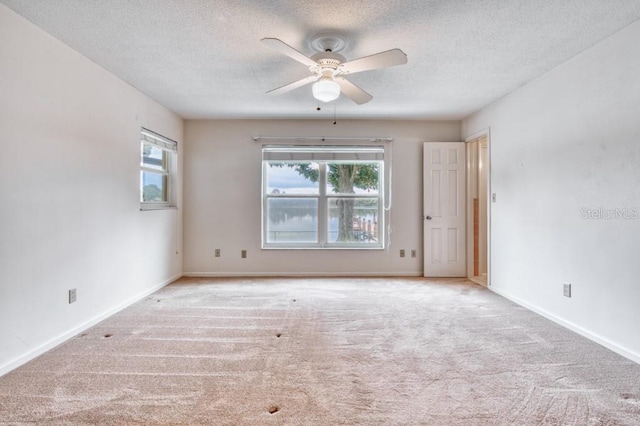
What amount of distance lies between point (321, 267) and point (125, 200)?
2747 millimetres

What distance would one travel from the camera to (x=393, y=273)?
501cm

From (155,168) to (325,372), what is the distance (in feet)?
11.5

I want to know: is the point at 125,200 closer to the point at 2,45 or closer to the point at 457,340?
the point at 2,45

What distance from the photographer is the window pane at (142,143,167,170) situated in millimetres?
4080

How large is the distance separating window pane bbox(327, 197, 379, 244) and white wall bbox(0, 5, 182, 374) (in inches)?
105

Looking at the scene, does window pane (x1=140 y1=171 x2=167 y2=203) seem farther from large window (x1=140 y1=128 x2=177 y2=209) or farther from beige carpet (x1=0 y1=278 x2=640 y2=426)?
beige carpet (x1=0 y1=278 x2=640 y2=426)

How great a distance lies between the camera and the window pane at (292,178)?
5.10m

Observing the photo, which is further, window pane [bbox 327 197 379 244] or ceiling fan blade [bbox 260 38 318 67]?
window pane [bbox 327 197 379 244]

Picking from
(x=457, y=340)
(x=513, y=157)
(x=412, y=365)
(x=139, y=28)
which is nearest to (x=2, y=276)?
(x=139, y=28)

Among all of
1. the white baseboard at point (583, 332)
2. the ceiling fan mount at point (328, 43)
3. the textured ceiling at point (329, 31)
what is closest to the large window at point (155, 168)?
the textured ceiling at point (329, 31)

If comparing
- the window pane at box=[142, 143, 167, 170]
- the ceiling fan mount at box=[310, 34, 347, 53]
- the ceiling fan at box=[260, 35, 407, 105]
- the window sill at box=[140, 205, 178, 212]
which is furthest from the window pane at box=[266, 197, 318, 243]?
the ceiling fan mount at box=[310, 34, 347, 53]

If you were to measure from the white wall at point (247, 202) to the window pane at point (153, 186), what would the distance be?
14.8 inches

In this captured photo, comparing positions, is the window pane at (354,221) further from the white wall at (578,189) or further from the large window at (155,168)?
the large window at (155,168)

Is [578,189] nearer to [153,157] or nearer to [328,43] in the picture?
[328,43]
